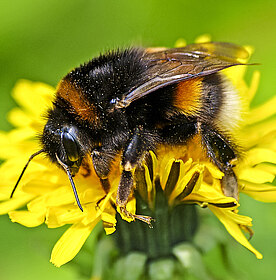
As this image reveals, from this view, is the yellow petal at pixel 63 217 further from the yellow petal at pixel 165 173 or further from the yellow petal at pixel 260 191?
the yellow petal at pixel 260 191

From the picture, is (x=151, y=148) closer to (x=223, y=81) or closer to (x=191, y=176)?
(x=191, y=176)

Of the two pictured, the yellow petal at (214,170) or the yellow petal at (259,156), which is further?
the yellow petal at (259,156)

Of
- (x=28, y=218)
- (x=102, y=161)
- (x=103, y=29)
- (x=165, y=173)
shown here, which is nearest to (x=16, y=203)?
(x=28, y=218)

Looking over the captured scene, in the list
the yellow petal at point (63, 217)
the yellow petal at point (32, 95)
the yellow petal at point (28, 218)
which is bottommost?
the yellow petal at point (28, 218)

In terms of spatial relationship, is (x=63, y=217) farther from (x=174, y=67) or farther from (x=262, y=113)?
(x=262, y=113)

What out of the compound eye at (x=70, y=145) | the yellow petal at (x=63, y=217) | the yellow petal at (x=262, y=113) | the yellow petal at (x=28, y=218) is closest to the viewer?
the compound eye at (x=70, y=145)

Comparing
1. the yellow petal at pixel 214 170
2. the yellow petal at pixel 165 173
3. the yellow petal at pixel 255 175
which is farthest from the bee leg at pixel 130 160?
the yellow petal at pixel 255 175

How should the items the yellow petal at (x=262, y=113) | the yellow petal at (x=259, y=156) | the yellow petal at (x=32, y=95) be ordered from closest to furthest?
the yellow petal at (x=259, y=156) < the yellow petal at (x=262, y=113) < the yellow petal at (x=32, y=95)

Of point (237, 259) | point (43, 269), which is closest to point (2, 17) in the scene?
point (43, 269)
